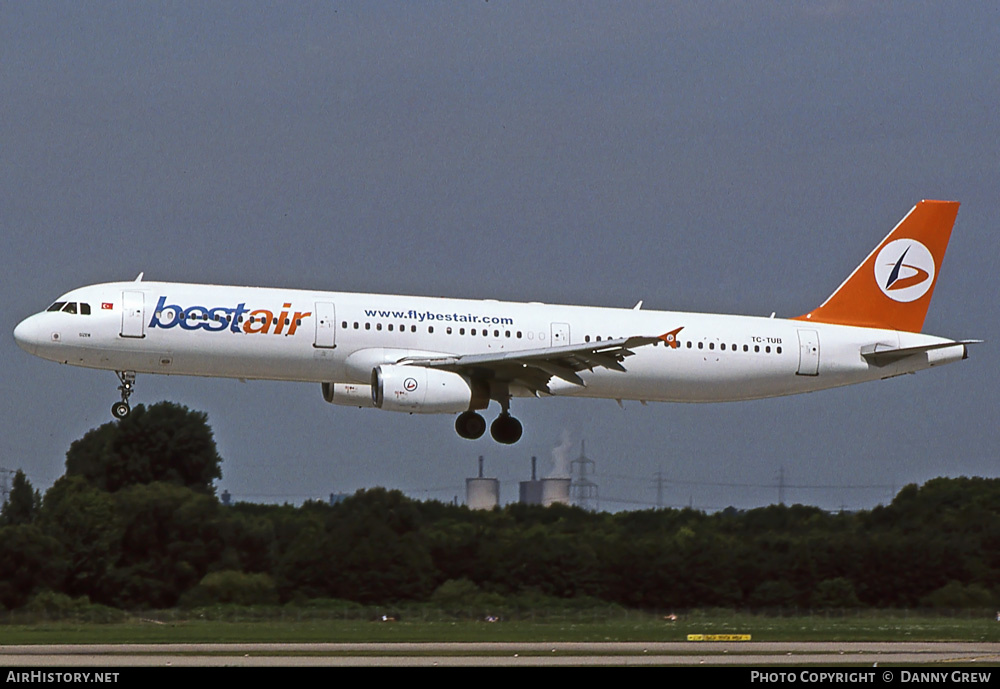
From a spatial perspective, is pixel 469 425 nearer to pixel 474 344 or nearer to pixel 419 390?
pixel 474 344

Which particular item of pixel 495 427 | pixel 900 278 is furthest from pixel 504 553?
pixel 900 278

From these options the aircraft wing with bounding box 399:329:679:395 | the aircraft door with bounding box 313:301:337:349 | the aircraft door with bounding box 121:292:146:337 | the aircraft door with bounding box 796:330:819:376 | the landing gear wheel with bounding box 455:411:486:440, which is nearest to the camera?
the aircraft door with bounding box 121:292:146:337

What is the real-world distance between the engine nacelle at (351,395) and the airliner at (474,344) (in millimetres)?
42

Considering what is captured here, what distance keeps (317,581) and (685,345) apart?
631 inches

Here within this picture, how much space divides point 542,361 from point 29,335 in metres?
14.0

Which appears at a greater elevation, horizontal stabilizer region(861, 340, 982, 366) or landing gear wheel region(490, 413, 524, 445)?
horizontal stabilizer region(861, 340, 982, 366)

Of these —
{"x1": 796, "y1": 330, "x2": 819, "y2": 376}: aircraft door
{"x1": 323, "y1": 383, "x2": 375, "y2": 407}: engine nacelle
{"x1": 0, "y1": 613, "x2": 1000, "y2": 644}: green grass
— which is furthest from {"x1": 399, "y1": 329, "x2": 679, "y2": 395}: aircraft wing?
{"x1": 0, "y1": 613, "x2": 1000, "y2": 644}: green grass

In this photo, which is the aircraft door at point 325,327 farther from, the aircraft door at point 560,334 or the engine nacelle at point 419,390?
the aircraft door at point 560,334

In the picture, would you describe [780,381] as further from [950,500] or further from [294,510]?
[294,510]

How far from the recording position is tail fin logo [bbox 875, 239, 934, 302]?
54.3 metres

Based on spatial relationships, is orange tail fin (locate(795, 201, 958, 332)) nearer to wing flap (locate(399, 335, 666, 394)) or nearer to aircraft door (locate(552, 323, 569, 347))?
wing flap (locate(399, 335, 666, 394))

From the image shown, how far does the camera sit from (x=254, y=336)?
4525cm

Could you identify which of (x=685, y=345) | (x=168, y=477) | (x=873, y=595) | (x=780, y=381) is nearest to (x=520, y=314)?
(x=685, y=345)
